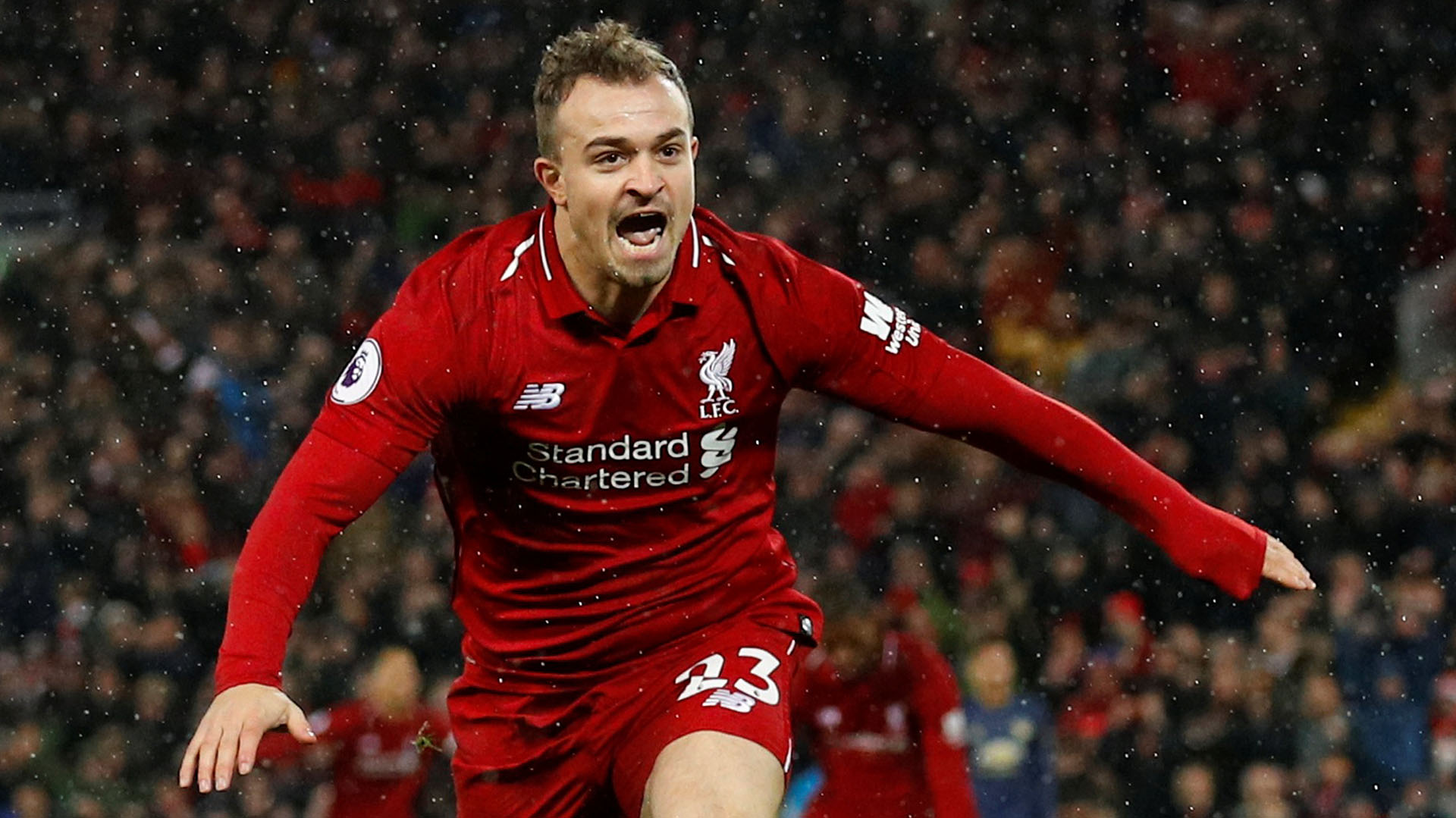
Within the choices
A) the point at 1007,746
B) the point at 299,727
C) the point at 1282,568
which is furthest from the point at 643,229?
the point at 1007,746

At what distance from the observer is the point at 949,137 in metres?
12.0

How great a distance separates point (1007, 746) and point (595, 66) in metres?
4.50

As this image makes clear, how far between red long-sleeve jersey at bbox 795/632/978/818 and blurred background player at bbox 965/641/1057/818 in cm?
108

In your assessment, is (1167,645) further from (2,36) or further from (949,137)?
(2,36)

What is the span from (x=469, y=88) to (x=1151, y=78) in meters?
4.00

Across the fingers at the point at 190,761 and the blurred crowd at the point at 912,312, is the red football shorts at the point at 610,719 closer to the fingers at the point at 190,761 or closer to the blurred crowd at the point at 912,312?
the fingers at the point at 190,761

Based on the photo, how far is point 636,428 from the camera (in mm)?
4273

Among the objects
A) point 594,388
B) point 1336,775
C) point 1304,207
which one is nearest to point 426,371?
point 594,388

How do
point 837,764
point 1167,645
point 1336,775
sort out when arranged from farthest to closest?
1. point 1167,645
2. point 1336,775
3. point 837,764

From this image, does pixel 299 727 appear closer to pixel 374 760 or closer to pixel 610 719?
pixel 610 719

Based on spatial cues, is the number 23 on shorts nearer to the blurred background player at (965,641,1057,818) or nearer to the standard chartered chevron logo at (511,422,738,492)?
the standard chartered chevron logo at (511,422,738,492)

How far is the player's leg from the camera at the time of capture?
154 inches

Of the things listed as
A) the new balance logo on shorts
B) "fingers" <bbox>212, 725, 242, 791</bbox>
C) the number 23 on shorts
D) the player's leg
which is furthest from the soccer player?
"fingers" <bbox>212, 725, 242, 791</bbox>

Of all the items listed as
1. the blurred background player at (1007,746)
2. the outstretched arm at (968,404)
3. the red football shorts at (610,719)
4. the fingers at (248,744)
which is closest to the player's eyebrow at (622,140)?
the outstretched arm at (968,404)
